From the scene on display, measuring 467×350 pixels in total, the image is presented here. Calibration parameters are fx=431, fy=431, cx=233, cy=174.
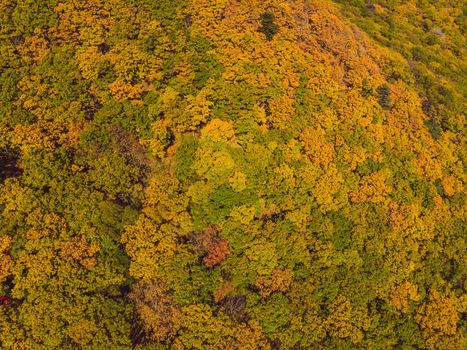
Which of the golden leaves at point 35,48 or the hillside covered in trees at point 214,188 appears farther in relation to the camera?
the golden leaves at point 35,48

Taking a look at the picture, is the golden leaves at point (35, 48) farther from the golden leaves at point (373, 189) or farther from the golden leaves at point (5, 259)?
the golden leaves at point (373, 189)

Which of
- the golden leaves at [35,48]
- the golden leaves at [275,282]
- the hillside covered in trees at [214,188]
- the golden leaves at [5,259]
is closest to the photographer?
the golden leaves at [5,259]

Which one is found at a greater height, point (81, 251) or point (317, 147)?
point (317, 147)

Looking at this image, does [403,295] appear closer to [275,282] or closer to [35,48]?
[275,282]

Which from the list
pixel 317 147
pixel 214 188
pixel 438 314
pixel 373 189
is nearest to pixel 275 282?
pixel 214 188

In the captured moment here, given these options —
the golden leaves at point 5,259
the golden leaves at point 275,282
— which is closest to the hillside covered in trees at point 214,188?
the golden leaves at point 5,259

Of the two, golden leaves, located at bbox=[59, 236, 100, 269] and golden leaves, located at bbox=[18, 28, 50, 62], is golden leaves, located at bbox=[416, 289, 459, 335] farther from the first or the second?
golden leaves, located at bbox=[18, 28, 50, 62]

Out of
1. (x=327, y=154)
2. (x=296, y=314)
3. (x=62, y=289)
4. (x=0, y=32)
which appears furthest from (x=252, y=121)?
(x=0, y=32)

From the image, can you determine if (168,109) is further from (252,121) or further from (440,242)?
(440,242)
